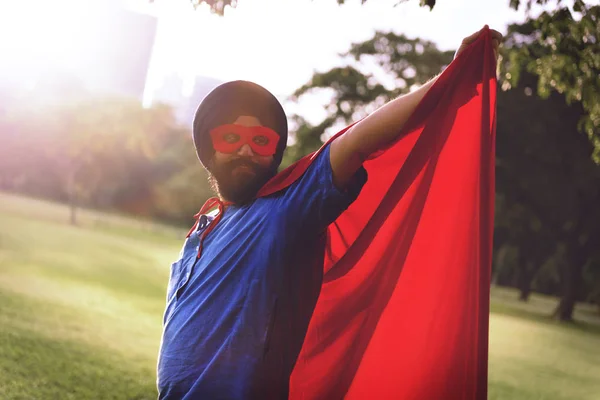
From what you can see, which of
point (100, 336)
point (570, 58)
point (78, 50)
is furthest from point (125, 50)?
point (570, 58)

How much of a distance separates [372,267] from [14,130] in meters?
32.0

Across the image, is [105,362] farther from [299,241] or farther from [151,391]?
[299,241]

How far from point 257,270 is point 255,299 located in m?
0.09

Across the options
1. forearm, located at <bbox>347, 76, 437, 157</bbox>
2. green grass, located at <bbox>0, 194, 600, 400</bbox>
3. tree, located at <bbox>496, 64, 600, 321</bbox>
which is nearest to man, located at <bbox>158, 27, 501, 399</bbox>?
forearm, located at <bbox>347, 76, 437, 157</bbox>

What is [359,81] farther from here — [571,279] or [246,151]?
[246,151]

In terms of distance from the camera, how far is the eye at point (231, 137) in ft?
7.78

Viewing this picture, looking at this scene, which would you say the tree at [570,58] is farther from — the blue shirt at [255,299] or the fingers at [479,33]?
the blue shirt at [255,299]

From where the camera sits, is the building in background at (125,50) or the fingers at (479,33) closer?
the fingers at (479,33)

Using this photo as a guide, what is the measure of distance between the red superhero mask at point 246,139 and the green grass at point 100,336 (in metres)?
3.77

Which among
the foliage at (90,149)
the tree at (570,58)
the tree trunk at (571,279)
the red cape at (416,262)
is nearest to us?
the red cape at (416,262)

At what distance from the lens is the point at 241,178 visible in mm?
2312

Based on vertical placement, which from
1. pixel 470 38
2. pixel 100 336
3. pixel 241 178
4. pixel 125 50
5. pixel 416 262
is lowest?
pixel 100 336

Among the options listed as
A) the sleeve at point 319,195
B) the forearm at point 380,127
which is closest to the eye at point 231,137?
the sleeve at point 319,195

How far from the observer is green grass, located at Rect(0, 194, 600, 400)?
6.07 m
